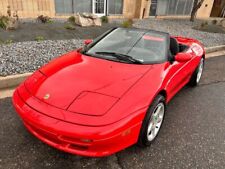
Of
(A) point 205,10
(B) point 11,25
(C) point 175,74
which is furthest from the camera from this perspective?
(A) point 205,10

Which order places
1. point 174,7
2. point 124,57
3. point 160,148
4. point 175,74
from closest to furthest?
point 160,148 → point 124,57 → point 175,74 → point 174,7

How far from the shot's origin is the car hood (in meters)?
2.18

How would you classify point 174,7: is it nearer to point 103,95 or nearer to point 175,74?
point 175,74

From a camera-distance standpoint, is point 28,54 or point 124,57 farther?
point 28,54

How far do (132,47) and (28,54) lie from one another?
2905 millimetres

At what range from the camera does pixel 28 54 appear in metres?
4.95

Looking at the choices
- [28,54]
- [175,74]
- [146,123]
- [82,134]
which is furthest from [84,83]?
[28,54]

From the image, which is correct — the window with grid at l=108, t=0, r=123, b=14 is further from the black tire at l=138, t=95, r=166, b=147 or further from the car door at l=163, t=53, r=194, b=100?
the black tire at l=138, t=95, r=166, b=147

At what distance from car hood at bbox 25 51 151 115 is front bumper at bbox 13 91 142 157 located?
0.18m

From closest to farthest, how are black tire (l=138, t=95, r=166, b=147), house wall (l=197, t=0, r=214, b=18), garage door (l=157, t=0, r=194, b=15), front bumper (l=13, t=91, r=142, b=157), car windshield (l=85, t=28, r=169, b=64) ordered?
front bumper (l=13, t=91, r=142, b=157) < black tire (l=138, t=95, r=166, b=147) < car windshield (l=85, t=28, r=169, b=64) < garage door (l=157, t=0, r=194, b=15) < house wall (l=197, t=0, r=214, b=18)

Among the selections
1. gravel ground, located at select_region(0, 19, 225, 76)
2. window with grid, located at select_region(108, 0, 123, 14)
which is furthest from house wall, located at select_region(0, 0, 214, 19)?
gravel ground, located at select_region(0, 19, 225, 76)

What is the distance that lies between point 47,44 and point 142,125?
14.1 ft

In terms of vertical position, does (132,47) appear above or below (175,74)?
above

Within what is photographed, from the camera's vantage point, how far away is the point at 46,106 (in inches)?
85.7
